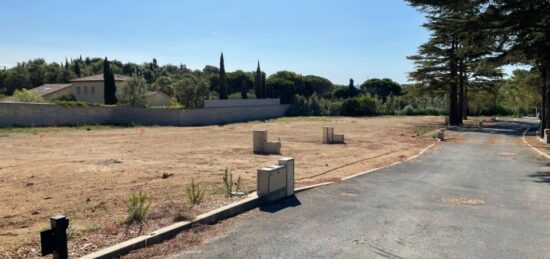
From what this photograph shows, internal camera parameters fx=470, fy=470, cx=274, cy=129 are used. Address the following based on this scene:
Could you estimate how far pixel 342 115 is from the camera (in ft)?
224

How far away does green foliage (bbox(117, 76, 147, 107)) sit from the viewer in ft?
182

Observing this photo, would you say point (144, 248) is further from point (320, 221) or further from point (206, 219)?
point (320, 221)

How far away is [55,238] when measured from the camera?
5285 millimetres

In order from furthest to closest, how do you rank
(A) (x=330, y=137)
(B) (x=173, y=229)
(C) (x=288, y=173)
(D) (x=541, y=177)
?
(A) (x=330, y=137) < (D) (x=541, y=177) < (C) (x=288, y=173) < (B) (x=173, y=229)

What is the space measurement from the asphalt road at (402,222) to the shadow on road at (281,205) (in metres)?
0.02

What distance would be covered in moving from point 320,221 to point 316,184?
360 centimetres

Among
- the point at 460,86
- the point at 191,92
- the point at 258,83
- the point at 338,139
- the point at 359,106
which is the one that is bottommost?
the point at 338,139

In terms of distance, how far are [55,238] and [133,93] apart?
172 ft

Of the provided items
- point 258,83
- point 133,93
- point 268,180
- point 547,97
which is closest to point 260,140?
point 268,180

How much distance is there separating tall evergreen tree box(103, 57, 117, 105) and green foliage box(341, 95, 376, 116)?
31638 mm

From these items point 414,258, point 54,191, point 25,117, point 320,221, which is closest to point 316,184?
point 320,221

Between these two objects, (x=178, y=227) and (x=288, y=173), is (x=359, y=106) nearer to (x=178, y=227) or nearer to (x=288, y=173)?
(x=288, y=173)

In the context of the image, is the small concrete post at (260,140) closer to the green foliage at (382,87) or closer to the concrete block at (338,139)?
the concrete block at (338,139)

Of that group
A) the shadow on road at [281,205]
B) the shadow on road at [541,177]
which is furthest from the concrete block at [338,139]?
the shadow on road at [281,205]
